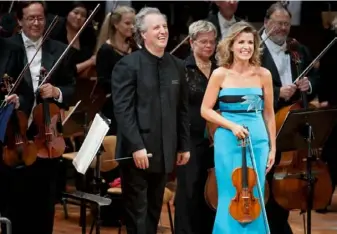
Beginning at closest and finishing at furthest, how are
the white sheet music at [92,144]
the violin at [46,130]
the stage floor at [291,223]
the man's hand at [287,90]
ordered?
the white sheet music at [92,144], the violin at [46,130], the man's hand at [287,90], the stage floor at [291,223]

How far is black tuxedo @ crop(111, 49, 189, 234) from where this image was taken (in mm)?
4793

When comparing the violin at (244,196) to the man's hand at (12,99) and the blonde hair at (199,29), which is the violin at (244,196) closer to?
the blonde hair at (199,29)

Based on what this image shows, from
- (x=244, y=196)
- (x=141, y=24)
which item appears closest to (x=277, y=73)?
(x=244, y=196)

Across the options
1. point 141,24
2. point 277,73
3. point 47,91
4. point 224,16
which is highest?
point 224,16

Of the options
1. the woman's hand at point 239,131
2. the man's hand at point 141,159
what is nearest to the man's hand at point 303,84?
the woman's hand at point 239,131

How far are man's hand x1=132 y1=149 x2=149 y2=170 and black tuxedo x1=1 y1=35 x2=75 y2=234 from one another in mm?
823

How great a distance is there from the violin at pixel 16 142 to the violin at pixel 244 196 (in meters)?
1.24

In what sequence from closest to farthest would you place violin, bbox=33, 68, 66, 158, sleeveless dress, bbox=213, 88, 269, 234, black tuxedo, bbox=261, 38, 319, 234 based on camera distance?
sleeveless dress, bbox=213, 88, 269, 234 < violin, bbox=33, 68, 66, 158 < black tuxedo, bbox=261, 38, 319, 234

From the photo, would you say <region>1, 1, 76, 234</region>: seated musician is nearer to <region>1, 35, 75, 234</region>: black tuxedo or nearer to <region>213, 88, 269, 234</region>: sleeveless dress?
<region>1, 35, 75, 234</region>: black tuxedo

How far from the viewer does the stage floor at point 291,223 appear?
6.39 metres

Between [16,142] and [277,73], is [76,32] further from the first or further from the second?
[16,142]

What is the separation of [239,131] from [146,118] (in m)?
0.55

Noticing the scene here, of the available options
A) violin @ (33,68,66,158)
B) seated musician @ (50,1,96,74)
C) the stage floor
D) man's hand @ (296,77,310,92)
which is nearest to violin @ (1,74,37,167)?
violin @ (33,68,66,158)

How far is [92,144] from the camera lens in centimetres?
475
